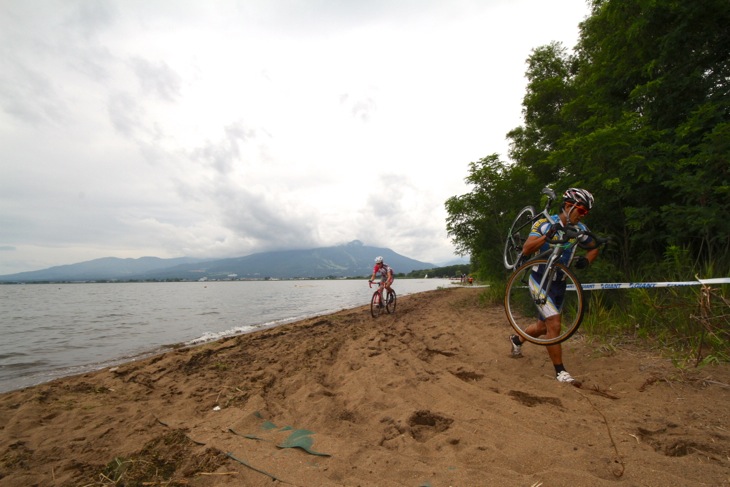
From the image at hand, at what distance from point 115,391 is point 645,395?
26.2ft

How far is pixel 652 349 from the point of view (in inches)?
196

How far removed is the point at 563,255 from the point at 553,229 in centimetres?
63

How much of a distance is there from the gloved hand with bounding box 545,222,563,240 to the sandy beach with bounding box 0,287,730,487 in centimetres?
205

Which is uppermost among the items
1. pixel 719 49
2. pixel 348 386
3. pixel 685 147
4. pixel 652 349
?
pixel 719 49

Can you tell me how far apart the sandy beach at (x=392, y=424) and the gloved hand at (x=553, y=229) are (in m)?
2.05

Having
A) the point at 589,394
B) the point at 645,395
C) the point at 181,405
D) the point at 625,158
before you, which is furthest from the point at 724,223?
the point at 181,405

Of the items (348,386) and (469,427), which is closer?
(469,427)

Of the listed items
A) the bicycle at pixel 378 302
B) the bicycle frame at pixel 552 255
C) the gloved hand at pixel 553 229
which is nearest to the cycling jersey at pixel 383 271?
the bicycle at pixel 378 302

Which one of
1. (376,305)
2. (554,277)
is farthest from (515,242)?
(376,305)

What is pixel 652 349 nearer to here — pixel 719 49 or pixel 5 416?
pixel 719 49

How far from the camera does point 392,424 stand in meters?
3.22

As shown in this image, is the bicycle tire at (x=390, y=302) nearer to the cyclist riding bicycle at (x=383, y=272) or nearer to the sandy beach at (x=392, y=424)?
the cyclist riding bicycle at (x=383, y=272)

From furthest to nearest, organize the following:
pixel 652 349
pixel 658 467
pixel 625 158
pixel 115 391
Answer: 1. pixel 625 158
2. pixel 115 391
3. pixel 652 349
4. pixel 658 467

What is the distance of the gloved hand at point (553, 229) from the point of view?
4387 mm
